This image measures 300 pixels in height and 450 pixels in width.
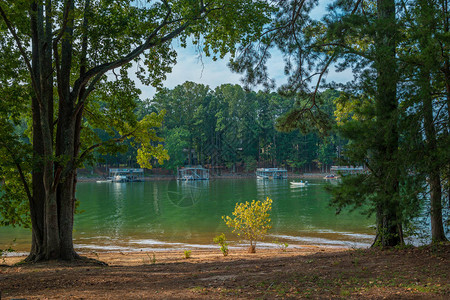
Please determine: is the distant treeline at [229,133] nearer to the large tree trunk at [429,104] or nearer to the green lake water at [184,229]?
the green lake water at [184,229]

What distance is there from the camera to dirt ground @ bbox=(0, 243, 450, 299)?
410cm

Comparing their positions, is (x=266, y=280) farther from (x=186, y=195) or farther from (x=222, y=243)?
(x=186, y=195)

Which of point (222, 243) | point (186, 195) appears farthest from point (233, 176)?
point (222, 243)

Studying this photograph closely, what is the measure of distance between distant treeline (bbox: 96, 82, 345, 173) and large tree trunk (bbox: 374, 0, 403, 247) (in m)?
62.6

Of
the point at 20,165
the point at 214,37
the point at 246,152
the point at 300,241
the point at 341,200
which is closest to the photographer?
the point at 341,200

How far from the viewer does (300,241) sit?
14.5 metres

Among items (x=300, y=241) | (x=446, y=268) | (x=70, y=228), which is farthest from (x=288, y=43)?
(x=300, y=241)

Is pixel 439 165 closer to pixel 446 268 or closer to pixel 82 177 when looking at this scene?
pixel 446 268

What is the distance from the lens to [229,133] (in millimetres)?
70562

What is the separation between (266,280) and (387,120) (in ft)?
9.08

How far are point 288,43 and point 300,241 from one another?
8.75 meters

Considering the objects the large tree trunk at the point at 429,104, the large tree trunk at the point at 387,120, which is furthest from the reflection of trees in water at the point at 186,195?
the large tree trunk at the point at 429,104

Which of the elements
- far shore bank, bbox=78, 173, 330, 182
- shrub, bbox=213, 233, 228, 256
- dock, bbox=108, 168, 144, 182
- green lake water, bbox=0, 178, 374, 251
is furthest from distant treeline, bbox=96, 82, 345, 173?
shrub, bbox=213, 233, 228, 256

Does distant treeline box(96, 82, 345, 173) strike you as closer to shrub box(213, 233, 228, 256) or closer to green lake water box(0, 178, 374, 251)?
green lake water box(0, 178, 374, 251)
